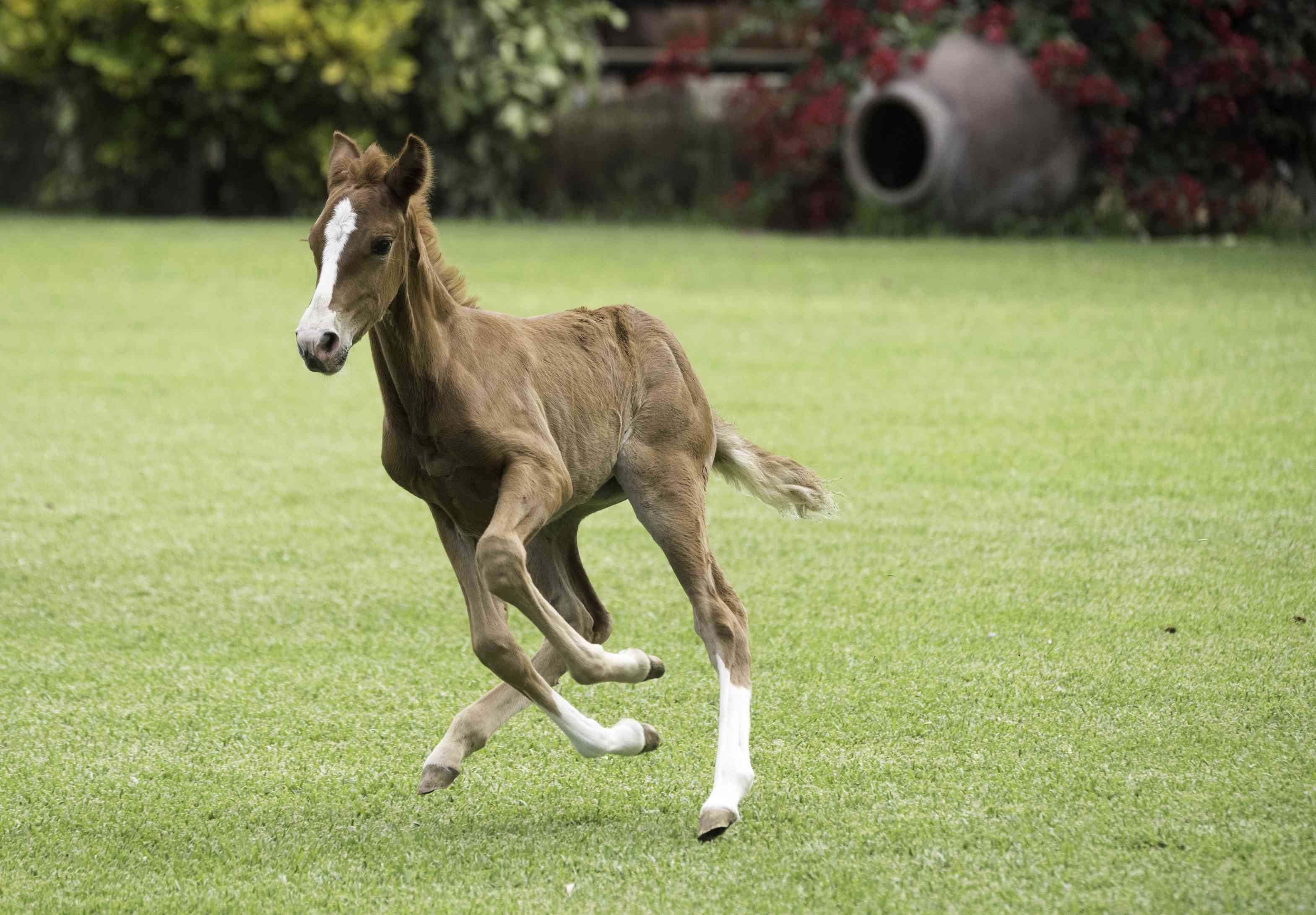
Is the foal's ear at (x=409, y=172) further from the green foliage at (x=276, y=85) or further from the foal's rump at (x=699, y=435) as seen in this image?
the green foliage at (x=276, y=85)

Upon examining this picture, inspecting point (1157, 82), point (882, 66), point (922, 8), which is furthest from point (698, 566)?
point (1157, 82)

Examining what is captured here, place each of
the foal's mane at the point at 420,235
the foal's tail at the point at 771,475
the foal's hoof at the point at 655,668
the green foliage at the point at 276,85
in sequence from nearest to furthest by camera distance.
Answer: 1. the foal's mane at the point at 420,235
2. the foal's hoof at the point at 655,668
3. the foal's tail at the point at 771,475
4. the green foliage at the point at 276,85

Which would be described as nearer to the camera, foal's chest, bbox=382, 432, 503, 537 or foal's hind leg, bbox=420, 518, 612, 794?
foal's chest, bbox=382, 432, 503, 537

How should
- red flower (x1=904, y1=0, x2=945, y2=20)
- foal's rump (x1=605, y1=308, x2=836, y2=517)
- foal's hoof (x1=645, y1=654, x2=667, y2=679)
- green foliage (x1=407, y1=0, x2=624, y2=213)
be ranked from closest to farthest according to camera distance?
1. foal's hoof (x1=645, y1=654, x2=667, y2=679)
2. foal's rump (x1=605, y1=308, x2=836, y2=517)
3. red flower (x1=904, y1=0, x2=945, y2=20)
4. green foliage (x1=407, y1=0, x2=624, y2=213)

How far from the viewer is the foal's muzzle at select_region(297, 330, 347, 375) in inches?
112

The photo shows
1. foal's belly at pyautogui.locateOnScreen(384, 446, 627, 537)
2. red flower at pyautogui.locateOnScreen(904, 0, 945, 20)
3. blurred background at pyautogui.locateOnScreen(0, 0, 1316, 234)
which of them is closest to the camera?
foal's belly at pyautogui.locateOnScreen(384, 446, 627, 537)

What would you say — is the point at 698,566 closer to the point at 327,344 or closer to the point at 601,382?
the point at 601,382

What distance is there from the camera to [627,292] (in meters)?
10.8

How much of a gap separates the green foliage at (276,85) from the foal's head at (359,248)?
1262 cm

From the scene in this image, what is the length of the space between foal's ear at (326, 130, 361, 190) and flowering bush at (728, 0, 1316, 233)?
10960 mm

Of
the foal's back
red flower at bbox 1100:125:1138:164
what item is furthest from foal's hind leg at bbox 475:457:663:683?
red flower at bbox 1100:125:1138:164

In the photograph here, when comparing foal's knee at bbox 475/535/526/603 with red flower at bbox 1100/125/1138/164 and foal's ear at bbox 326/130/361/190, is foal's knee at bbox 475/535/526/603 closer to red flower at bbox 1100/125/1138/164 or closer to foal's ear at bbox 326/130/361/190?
foal's ear at bbox 326/130/361/190

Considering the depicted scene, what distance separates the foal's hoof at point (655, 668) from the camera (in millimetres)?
3350

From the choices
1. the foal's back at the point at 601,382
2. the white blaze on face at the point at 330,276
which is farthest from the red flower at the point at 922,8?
the white blaze on face at the point at 330,276
